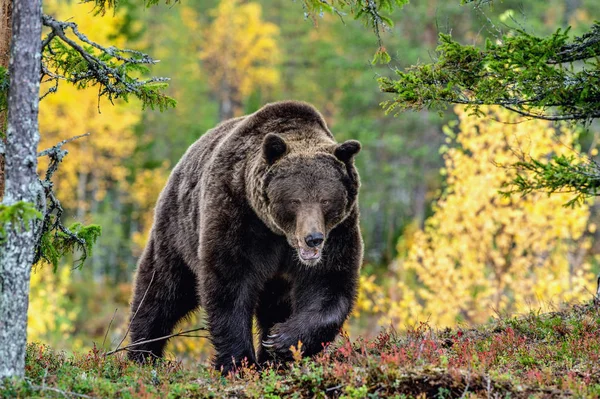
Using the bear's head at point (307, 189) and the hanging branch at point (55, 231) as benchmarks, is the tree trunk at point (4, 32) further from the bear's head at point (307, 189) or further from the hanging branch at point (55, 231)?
the bear's head at point (307, 189)

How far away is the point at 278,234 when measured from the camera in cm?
660

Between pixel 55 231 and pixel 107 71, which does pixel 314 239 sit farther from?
pixel 107 71

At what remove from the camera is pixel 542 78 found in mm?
5742

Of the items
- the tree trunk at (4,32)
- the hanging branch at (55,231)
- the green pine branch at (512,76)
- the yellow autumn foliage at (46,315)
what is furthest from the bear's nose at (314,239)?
the yellow autumn foliage at (46,315)

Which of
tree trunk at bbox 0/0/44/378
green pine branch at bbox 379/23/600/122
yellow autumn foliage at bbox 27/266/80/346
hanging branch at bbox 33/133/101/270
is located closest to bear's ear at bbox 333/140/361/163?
green pine branch at bbox 379/23/600/122

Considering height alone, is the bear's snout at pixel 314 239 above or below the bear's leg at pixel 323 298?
above

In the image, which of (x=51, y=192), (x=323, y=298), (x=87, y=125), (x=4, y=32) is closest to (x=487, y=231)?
(x=323, y=298)

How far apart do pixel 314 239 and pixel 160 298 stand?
285cm

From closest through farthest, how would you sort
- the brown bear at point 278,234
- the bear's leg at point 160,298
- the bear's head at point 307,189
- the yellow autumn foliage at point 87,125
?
the bear's head at point 307,189, the brown bear at point 278,234, the bear's leg at point 160,298, the yellow autumn foliage at point 87,125

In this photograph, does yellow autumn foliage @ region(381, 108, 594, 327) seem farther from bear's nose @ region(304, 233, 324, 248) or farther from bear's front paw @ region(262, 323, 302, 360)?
bear's nose @ region(304, 233, 324, 248)

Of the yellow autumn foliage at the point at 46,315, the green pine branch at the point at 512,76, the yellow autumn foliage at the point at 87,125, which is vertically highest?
the yellow autumn foliage at the point at 87,125

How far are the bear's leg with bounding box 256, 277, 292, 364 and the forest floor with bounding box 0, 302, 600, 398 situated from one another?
103 cm

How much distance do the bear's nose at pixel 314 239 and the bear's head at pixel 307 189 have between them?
57 mm

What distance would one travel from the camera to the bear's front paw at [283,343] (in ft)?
21.0
